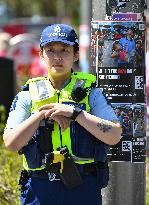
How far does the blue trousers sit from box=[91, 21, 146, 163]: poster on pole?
80 cm

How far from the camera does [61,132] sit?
4688 mm

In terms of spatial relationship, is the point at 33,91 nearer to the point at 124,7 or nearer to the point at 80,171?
the point at 80,171

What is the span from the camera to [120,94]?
549cm

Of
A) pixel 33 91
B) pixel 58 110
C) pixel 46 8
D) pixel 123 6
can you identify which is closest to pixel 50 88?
pixel 33 91

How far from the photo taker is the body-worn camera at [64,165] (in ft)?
15.2

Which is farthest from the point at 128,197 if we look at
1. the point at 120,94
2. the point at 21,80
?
the point at 21,80

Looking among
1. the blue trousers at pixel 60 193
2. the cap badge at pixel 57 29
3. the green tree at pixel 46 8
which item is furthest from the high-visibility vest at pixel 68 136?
the green tree at pixel 46 8

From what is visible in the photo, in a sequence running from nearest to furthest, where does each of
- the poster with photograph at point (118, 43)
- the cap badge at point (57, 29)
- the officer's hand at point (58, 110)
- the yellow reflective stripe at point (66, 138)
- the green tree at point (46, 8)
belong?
1. the officer's hand at point (58, 110)
2. the yellow reflective stripe at point (66, 138)
3. the cap badge at point (57, 29)
4. the poster with photograph at point (118, 43)
5. the green tree at point (46, 8)

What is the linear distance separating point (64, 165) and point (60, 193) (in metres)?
0.17

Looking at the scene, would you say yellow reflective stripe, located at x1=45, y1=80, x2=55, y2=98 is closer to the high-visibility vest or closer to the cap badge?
the high-visibility vest

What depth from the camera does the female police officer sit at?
461 centimetres

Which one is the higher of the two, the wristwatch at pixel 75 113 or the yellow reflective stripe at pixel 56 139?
the wristwatch at pixel 75 113

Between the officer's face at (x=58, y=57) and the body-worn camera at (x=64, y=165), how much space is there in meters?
0.46

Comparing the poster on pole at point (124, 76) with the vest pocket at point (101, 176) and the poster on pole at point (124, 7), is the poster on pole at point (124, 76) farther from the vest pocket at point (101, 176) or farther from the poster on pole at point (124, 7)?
the vest pocket at point (101, 176)
